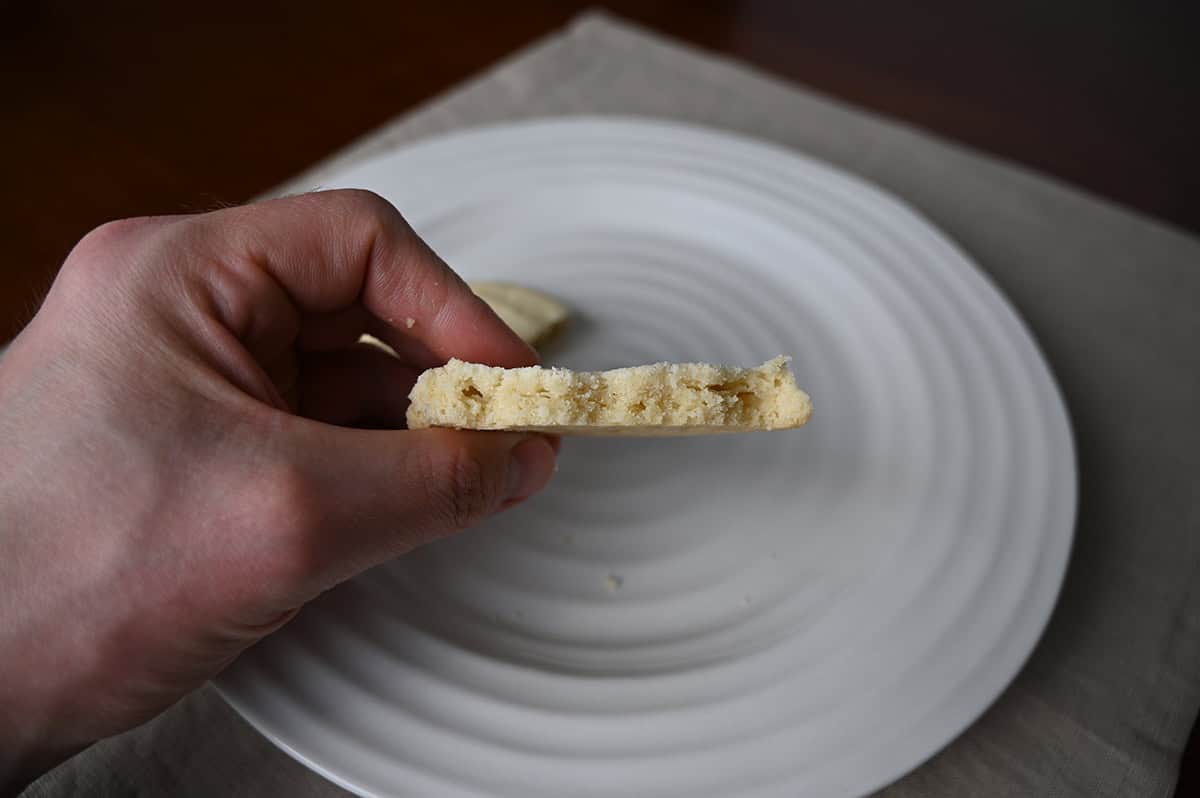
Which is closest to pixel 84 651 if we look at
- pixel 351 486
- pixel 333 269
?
pixel 351 486

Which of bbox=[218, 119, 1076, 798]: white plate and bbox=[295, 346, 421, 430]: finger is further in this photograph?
bbox=[295, 346, 421, 430]: finger

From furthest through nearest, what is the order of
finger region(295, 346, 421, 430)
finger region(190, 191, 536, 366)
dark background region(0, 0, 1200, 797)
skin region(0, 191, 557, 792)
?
dark background region(0, 0, 1200, 797) → finger region(295, 346, 421, 430) → finger region(190, 191, 536, 366) → skin region(0, 191, 557, 792)

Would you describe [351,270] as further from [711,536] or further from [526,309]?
→ [711,536]

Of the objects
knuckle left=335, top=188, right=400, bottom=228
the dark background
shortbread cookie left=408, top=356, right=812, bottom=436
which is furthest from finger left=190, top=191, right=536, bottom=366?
the dark background

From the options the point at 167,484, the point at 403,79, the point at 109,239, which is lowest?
the point at 167,484

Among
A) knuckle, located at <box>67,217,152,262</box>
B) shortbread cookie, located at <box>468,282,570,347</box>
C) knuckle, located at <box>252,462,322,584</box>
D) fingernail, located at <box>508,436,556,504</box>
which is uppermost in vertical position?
shortbread cookie, located at <box>468,282,570,347</box>

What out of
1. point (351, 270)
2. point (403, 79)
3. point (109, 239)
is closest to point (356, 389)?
point (351, 270)

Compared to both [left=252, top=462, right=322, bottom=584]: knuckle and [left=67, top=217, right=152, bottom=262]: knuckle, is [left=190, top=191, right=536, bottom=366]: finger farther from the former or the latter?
[left=252, top=462, right=322, bottom=584]: knuckle

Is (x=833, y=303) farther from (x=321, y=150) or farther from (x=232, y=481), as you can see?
(x=321, y=150)
